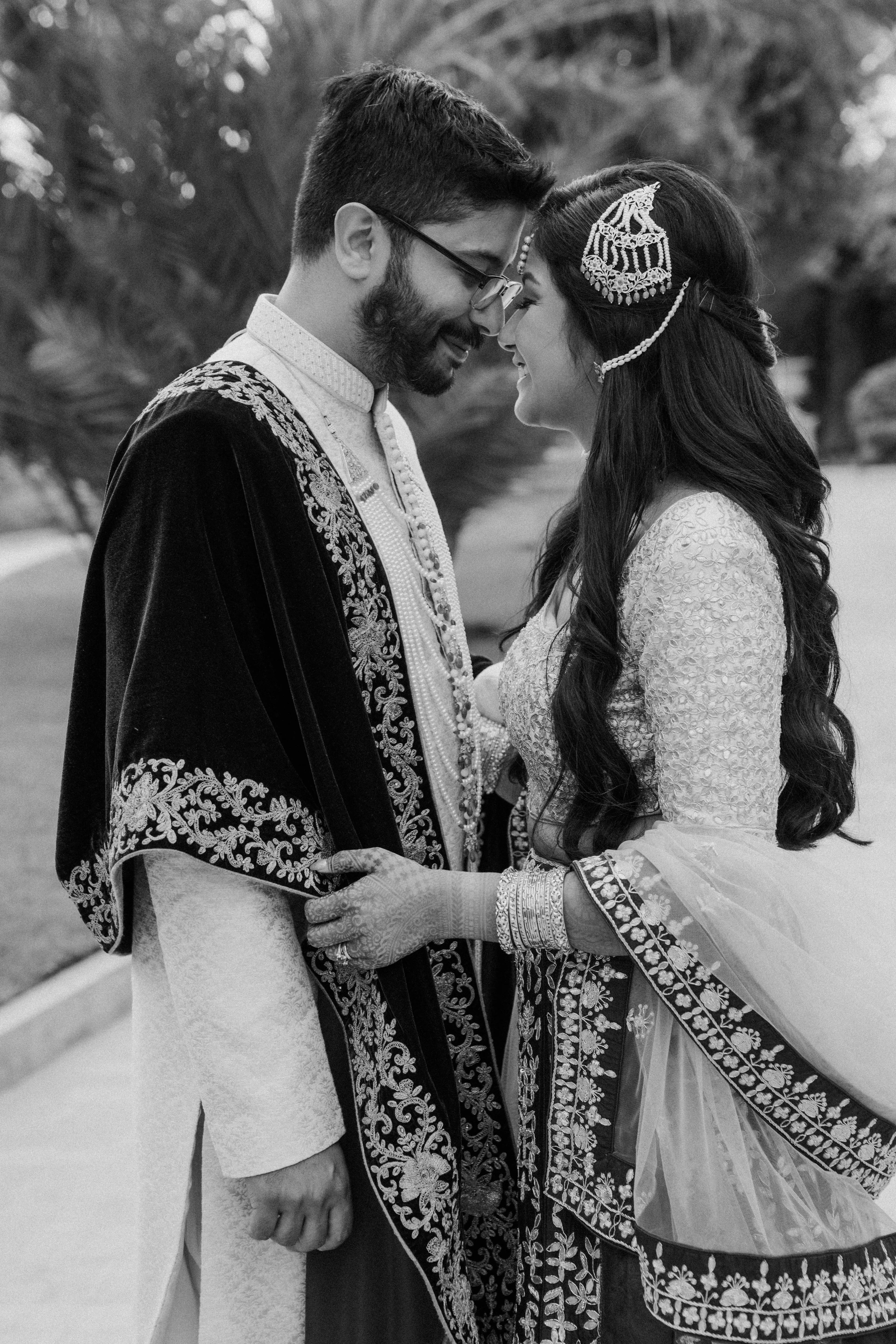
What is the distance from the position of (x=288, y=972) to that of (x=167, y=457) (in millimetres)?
663

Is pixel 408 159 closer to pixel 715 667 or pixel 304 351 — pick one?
pixel 304 351

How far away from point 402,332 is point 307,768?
2.25 ft

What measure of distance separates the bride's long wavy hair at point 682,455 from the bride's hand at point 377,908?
0.26 metres

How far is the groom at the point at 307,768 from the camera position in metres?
1.72

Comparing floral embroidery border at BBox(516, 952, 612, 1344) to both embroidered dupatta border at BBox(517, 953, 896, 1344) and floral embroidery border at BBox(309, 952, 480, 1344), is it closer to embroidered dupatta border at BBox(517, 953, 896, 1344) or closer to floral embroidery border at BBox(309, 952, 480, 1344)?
embroidered dupatta border at BBox(517, 953, 896, 1344)

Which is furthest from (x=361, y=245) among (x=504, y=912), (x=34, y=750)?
(x=34, y=750)

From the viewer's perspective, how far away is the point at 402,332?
2066mm

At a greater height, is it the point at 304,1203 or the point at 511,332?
the point at 511,332

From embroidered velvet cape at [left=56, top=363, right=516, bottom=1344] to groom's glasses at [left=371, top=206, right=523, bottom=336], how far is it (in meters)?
0.33

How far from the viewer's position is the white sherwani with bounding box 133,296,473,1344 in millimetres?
1725

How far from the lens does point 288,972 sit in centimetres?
175

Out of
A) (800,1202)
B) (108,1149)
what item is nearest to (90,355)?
(108,1149)

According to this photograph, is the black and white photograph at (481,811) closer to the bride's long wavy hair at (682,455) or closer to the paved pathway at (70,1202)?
the bride's long wavy hair at (682,455)

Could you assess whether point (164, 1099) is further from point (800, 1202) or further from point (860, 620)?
point (860, 620)
